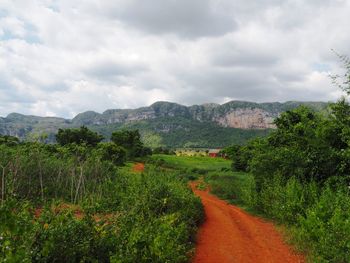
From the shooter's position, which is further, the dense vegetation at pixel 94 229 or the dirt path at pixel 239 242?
the dirt path at pixel 239 242

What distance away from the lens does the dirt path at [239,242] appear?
10164 millimetres

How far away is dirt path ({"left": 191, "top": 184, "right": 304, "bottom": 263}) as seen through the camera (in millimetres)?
10164

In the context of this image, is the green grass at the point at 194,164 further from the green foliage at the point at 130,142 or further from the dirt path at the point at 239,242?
the dirt path at the point at 239,242

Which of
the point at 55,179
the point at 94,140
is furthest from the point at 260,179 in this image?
the point at 94,140

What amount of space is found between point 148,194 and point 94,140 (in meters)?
51.0

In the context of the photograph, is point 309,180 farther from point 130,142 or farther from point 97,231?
point 130,142

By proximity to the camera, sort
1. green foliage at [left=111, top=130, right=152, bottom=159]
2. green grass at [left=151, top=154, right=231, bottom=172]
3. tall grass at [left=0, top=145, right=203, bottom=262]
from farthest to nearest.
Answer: green foliage at [left=111, top=130, right=152, bottom=159] < green grass at [left=151, top=154, right=231, bottom=172] < tall grass at [left=0, top=145, right=203, bottom=262]

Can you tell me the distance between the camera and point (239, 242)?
12.0m

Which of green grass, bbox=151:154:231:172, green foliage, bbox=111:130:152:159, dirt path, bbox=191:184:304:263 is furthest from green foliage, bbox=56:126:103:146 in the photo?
dirt path, bbox=191:184:304:263

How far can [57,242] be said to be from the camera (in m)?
6.18

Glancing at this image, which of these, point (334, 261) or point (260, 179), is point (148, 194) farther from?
point (260, 179)

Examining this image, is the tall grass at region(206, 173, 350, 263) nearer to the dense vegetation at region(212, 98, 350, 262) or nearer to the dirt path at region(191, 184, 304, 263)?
the dense vegetation at region(212, 98, 350, 262)

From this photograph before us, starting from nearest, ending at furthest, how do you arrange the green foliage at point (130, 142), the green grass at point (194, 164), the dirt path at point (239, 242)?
the dirt path at point (239, 242), the green grass at point (194, 164), the green foliage at point (130, 142)

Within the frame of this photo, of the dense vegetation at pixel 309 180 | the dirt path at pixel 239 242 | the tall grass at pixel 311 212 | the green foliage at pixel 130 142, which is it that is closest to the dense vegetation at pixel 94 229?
the dirt path at pixel 239 242
